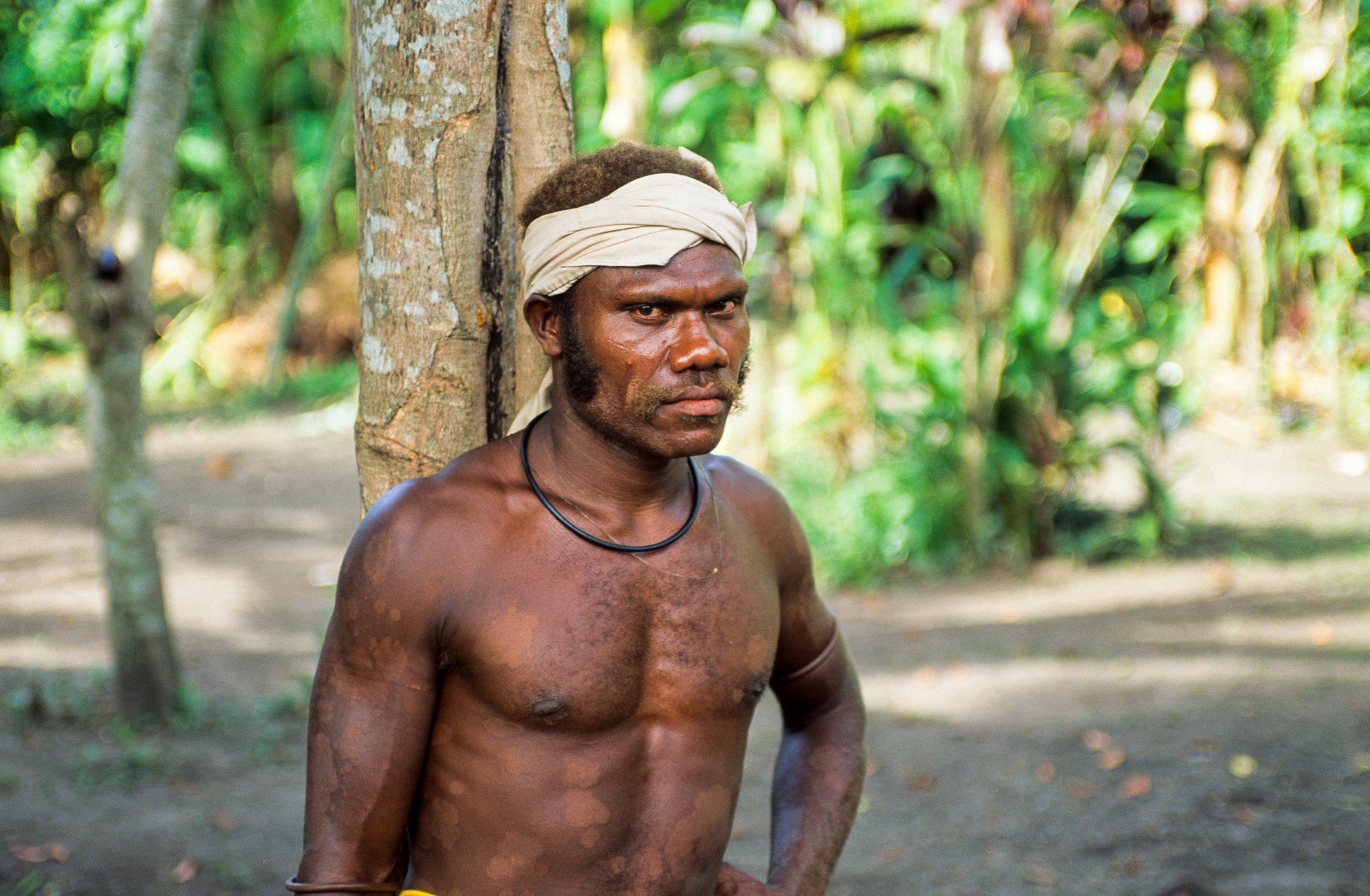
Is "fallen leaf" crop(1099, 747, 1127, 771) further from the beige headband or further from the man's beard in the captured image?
the beige headband

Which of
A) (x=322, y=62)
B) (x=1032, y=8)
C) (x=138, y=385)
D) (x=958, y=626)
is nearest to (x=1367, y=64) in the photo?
(x=1032, y=8)

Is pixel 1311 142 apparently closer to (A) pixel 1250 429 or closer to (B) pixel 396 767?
(A) pixel 1250 429

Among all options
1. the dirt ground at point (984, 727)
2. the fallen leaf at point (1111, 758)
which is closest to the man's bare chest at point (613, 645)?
the dirt ground at point (984, 727)

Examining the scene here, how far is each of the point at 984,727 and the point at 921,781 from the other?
51 cm

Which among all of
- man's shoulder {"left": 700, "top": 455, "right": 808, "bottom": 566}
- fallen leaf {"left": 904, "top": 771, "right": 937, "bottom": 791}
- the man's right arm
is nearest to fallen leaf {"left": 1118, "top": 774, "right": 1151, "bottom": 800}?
fallen leaf {"left": 904, "top": 771, "right": 937, "bottom": 791}

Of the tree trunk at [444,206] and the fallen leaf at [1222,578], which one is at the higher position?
the tree trunk at [444,206]

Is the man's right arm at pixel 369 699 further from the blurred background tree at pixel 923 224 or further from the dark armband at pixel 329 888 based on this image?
the blurred background tree at pixel 923 224

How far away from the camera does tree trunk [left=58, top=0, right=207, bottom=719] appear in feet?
13.5

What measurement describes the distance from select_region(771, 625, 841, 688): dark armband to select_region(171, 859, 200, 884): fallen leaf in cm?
231

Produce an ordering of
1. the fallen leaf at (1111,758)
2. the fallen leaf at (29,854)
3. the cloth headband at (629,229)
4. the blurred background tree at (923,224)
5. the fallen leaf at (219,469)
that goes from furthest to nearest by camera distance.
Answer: the fallen leaf at (219,469), the blurred background tree at (923,224), the fallen leaf at (1111,758), the fallen leaf at (29,854), the cloth headband at (629,229)

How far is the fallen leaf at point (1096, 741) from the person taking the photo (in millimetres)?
4405

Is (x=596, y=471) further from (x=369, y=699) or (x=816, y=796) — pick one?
(x=816, y=796)

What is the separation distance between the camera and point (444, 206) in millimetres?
1843

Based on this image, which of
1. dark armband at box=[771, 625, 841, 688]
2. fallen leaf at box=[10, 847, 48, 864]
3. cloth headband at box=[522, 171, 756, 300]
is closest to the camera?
cloth headband at box=[522, 171, 756, 300]
